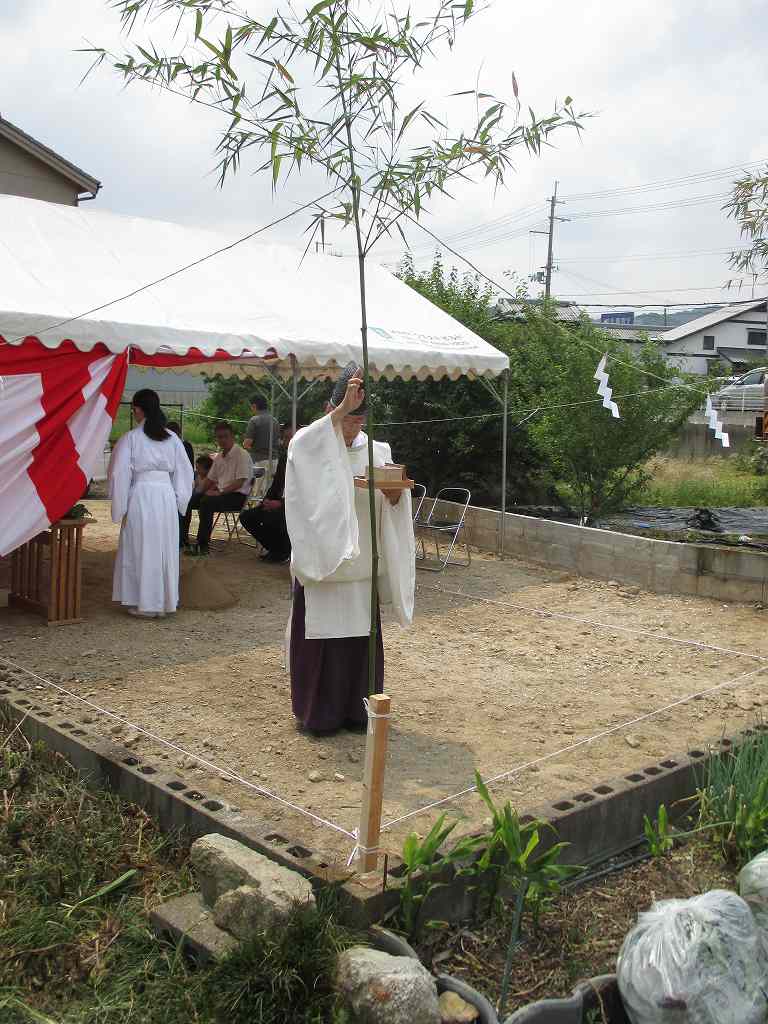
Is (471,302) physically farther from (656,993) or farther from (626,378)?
(656,993)

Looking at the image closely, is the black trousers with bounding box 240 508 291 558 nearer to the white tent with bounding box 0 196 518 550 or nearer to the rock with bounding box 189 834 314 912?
the white tent with bounding box 0 196 518 550

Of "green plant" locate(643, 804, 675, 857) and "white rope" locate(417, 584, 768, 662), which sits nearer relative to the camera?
"green plant" locate(643, 804, 675, 857)

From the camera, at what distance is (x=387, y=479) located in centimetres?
466

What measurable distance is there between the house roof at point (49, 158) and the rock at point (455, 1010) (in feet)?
59.2

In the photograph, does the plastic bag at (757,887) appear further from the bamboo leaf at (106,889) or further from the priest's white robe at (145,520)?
the priest's white robe at (145,520)

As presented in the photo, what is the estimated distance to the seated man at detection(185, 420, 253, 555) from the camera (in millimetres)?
9961

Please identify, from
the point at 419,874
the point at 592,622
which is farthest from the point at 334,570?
the point at 592,622

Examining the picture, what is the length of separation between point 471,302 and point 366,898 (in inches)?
416

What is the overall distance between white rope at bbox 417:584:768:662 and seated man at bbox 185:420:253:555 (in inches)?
93.3

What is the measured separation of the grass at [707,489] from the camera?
43.7 ft

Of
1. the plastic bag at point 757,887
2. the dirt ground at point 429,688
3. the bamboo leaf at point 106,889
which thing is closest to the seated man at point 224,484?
the dirt ground at point 429,688

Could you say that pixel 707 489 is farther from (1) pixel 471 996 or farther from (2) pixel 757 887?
(1) pixel 471 996

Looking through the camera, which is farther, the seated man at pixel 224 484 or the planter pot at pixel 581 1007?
the seated man at pixel 224 484

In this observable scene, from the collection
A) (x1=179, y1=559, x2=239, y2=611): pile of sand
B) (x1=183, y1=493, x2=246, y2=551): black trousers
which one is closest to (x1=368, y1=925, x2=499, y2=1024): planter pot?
(x1=179, y1=559, x2=239, y2=611): pile of sand
